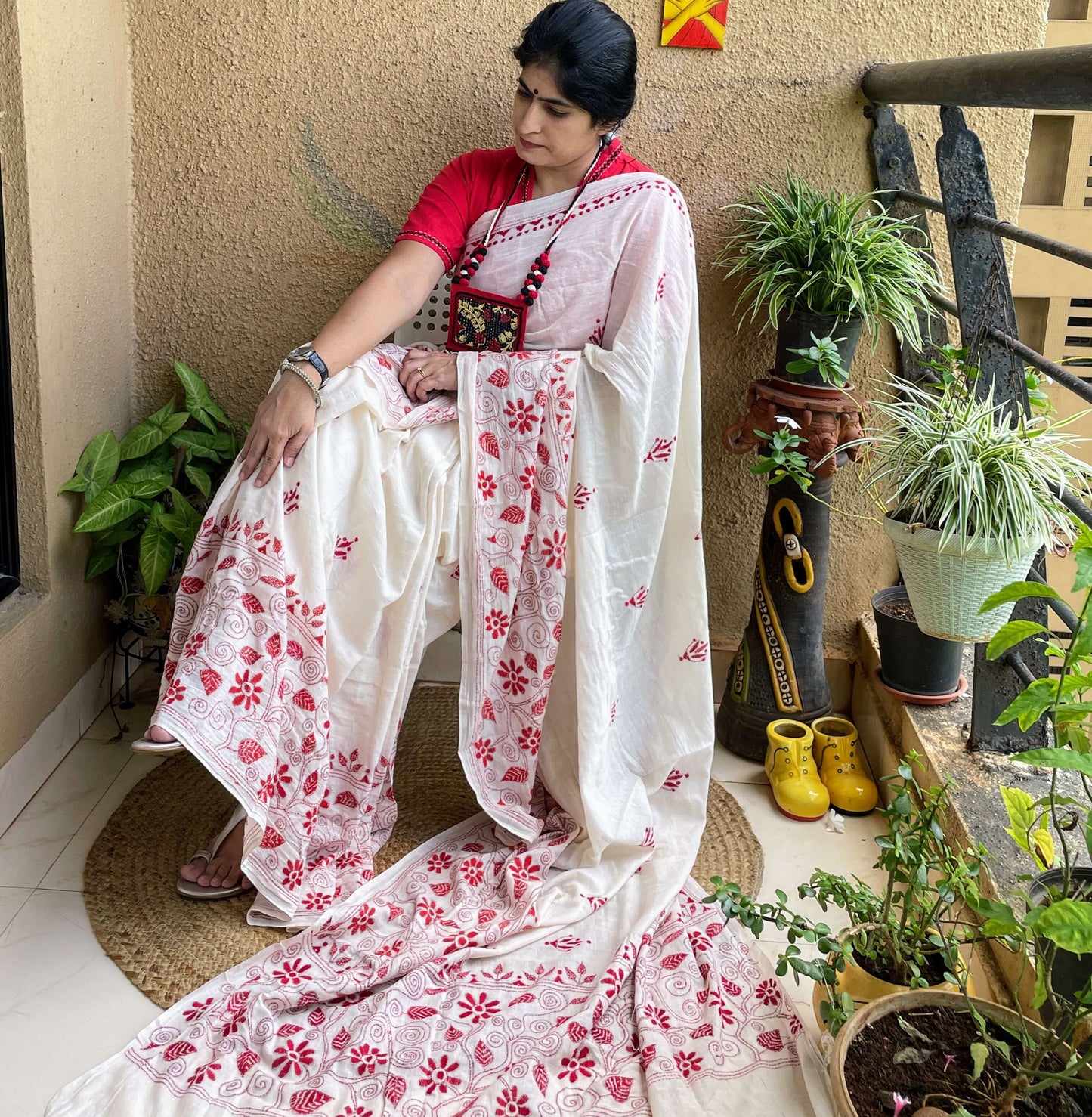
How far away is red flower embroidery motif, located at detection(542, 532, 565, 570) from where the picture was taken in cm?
198

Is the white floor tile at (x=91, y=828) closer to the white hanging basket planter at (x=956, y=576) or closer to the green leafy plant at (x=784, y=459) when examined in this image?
the green leafy plant at (x=784, y=459)

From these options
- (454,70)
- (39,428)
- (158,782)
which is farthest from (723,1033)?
(454,70)

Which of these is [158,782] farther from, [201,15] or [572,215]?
[201,15]

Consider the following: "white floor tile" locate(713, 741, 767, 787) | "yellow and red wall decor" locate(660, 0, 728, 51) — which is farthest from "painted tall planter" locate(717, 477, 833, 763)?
"yellow and red wall decor" locate(660, 0, 728, 51)

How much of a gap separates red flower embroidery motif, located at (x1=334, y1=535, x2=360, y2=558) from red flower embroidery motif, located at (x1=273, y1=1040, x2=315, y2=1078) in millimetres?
757

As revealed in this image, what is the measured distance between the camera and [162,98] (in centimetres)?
241

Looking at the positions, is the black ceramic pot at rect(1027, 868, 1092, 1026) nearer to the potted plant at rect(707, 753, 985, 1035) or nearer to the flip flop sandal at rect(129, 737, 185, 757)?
the potted plant at rect(707, 753, 985, 1035)

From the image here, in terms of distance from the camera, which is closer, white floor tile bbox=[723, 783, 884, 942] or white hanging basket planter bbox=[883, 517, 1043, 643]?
white hanging basket planter bbox=[883, 517, 1043, 643]

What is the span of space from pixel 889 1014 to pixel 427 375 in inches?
50.6

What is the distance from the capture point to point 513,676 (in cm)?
205

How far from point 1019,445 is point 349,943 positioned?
135cm

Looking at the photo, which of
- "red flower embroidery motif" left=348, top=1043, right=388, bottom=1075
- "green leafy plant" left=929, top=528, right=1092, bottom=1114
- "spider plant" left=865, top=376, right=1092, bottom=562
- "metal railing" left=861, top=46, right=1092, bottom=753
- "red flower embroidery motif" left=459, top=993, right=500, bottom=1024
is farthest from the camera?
"metal railing" left=861, top=46, right=1092, bottom=753

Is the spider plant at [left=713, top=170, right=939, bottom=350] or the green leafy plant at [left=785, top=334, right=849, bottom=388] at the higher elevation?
the spider plant at [left=713, top=170, right=939, bottom=350]

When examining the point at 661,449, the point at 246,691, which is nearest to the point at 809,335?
the point at 661,449
